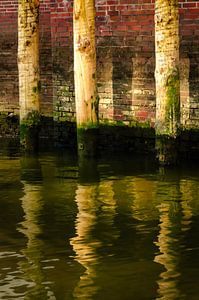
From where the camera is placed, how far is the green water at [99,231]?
712 centimetres

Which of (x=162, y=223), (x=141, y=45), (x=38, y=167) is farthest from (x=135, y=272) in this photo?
(x=141, y=45)

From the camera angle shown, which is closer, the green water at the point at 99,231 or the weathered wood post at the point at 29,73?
the green water at the point at 99,231

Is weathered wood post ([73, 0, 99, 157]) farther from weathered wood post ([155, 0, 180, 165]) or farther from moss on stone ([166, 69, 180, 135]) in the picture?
moss on stone ([166, 69, 180, 135])

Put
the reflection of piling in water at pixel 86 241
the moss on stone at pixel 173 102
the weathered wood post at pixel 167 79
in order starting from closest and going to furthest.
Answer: the reflection of piling in water at pixel 86 241 → the weathered wood post at pixel 167 79 → the moss on stone at pixel 173 102

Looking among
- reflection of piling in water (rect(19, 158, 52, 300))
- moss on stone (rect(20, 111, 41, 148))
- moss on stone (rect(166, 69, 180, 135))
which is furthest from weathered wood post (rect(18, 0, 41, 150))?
moss on stone (rect(166, 69, 180, 135))

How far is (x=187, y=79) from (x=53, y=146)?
337cm

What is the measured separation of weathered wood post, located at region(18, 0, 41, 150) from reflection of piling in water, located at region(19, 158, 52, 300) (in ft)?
3.18

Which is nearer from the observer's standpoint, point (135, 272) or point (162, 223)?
point (135, 272)

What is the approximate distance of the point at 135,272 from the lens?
7.43m

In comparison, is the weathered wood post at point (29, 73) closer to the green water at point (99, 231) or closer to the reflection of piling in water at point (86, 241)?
the green water at point (99, 231)

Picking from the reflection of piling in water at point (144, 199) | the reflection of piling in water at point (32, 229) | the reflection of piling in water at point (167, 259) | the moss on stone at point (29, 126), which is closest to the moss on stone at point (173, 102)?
the reflection of piling in water at point (144, 199)

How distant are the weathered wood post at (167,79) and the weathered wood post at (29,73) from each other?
2.60 metres

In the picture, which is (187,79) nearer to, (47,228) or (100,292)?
(47,228)

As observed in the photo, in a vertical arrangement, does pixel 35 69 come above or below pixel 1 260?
above
